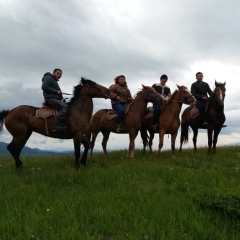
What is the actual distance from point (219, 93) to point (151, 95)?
3319 mm

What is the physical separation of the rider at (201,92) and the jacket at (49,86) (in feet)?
24.4

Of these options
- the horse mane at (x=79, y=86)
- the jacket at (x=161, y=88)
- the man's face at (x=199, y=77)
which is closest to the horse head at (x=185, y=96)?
the jacket at (x=161, y=88)

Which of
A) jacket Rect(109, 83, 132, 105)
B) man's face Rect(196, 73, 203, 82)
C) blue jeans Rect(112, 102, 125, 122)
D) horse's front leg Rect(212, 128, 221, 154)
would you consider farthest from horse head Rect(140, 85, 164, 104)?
horse's front leg Rect(212, 128, 221, 154)

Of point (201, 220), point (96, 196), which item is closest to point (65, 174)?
point (96, 196)

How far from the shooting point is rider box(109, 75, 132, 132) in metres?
14.5

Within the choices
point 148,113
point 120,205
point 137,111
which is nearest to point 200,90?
point 148,113

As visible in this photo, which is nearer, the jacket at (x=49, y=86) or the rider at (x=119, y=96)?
the jacket at (x=49, y=86)

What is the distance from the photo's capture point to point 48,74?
39.9 feet

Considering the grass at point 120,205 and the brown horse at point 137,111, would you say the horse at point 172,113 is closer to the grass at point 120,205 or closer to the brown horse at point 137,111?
the brown horse at point 137,111

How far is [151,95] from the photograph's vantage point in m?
14.0

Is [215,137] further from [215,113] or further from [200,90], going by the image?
[200,90]

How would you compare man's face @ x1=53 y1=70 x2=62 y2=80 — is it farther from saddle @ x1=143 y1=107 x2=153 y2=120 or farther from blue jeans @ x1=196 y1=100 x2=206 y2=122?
blue jeans @ x1=196 y1=100 x2=206 y2=122

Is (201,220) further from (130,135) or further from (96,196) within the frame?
(130,135)

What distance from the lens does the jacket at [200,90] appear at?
15.6 meters
